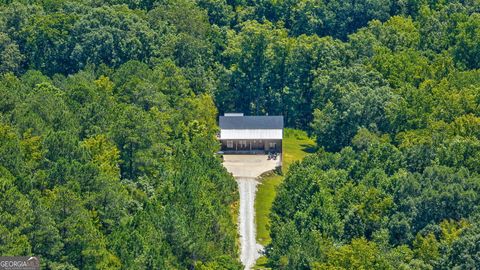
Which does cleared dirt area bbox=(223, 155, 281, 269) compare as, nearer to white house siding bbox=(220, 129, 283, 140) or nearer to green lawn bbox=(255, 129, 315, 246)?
green lawn bbox=(255, 129, 315, 246)

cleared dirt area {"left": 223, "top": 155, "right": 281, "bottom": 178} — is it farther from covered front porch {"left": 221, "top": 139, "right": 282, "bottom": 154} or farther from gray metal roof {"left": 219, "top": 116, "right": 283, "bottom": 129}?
gray metal roof {"left": 219, "top": 116, "right": 283, "bottom": 129}

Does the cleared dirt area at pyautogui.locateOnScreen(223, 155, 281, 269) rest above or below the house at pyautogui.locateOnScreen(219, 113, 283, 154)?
below

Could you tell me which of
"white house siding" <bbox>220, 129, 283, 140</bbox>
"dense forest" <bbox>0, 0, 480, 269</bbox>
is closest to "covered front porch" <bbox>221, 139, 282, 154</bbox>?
"white house siding" <bbox>220, 129, 283, 140</bbox>

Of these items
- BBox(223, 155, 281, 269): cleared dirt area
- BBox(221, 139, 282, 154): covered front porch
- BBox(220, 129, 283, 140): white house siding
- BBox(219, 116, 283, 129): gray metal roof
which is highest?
BBox(219, 116, 283, 129): gray metal roof

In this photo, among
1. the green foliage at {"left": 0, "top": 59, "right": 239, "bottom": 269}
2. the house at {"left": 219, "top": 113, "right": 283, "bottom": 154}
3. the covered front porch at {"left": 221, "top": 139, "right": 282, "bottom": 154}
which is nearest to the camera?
the green foliage at {"left": 0, "top": 59, "right": 239, "bottom": 269}

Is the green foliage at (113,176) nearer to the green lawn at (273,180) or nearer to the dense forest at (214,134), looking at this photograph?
the dense forest at (214,134)

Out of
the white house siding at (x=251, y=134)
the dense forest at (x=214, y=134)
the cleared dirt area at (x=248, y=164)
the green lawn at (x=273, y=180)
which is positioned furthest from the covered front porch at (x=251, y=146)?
the dense forest at (x=214, y=134)

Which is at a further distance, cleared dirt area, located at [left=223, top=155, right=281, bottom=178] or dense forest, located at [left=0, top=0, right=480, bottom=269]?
cleared dirt area, located at [left=223, top=155, right=281, bottom=178]

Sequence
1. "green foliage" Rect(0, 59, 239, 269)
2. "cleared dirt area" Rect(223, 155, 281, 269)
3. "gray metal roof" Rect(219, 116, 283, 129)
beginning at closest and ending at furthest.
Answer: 1. "green foliage" Rect(0, 59, 239, 269)
2. "cleared dirt area" Rect(223, 155, 281, 269)
3. "gray metal roof" Rect(219, 116, 283, 129)
